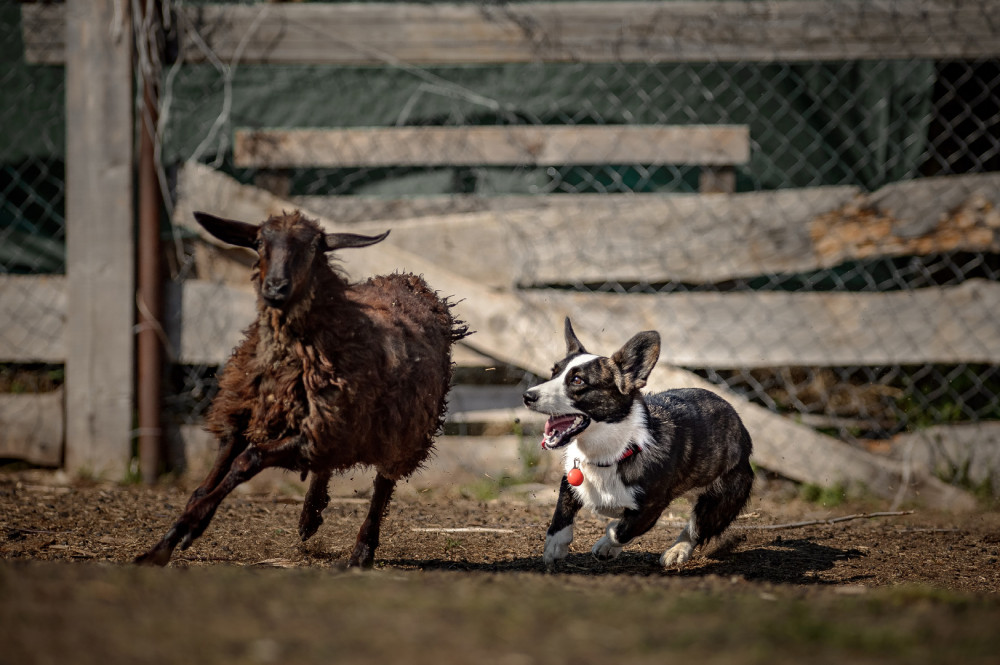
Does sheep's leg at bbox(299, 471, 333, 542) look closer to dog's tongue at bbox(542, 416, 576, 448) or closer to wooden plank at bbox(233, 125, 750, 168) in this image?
dog's tongue at bbox(542, 416, 576, 448)

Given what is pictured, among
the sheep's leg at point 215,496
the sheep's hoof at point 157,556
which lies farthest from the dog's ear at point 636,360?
the sheep's hoof at point 157,556

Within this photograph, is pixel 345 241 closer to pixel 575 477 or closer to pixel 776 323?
pixel 575 477

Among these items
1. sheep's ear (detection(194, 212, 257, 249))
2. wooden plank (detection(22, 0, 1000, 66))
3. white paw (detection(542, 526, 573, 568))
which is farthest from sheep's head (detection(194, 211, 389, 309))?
wooden plank (detection(22, 0, 1000, 66))

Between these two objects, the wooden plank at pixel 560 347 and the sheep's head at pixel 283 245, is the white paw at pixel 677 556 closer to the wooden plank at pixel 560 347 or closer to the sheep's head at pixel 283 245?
the wooden plank at pixel 560 347

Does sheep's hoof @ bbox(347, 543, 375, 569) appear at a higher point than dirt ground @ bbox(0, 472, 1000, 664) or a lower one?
lower

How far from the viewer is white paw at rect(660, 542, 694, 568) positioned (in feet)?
14.9

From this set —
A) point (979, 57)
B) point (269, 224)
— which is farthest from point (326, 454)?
point (979, 57)

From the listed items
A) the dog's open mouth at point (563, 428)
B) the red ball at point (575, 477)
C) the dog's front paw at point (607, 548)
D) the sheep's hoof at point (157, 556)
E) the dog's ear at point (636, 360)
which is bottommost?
the dog's front paw at point (607, 548)

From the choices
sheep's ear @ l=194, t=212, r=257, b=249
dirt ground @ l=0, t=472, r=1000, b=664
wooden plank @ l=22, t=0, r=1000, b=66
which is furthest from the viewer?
wooden plank @ l=22, t=0, r=1000, b=66

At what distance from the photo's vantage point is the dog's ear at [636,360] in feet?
14.8

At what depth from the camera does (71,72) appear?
20.4 feet

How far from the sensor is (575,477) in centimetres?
435

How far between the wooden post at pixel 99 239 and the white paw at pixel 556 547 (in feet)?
11.1

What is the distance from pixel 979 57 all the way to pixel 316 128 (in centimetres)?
474
